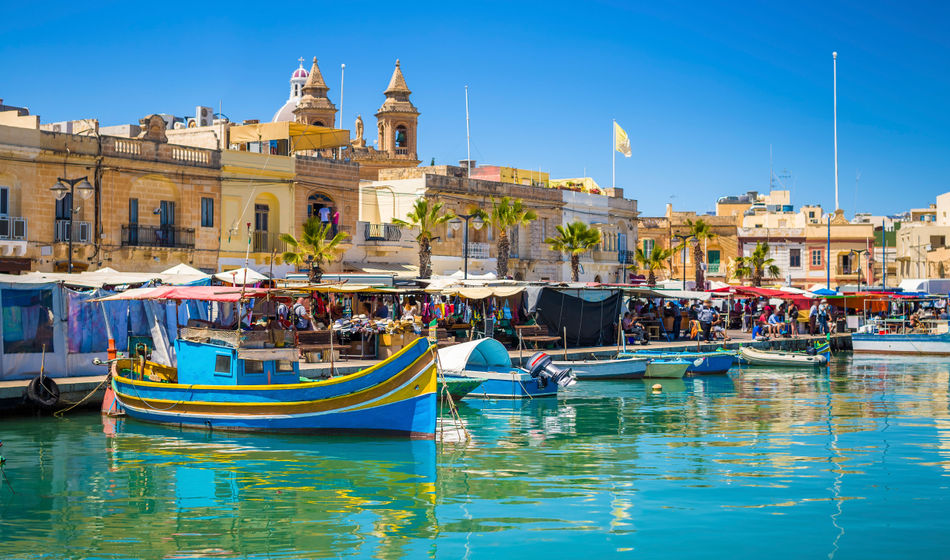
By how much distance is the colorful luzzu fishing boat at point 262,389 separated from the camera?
19.1 m

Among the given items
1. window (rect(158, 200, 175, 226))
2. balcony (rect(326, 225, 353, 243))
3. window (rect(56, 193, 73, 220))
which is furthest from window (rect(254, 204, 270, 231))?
window (rect(56, 193, 73, 220))

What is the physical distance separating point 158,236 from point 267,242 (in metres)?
5.15

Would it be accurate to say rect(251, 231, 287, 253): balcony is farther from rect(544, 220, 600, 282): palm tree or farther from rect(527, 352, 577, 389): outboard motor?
rect(527, 352, 577, 389): outboard motor

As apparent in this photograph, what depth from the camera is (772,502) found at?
1443cm

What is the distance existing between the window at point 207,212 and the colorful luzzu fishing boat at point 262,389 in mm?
17608

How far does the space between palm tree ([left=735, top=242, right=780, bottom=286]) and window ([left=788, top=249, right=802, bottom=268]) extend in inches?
48.5

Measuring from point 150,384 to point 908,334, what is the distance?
115ft

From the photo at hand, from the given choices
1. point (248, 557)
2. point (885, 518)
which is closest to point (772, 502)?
point (885, 518)

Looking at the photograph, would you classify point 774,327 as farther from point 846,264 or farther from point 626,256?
point 846,264

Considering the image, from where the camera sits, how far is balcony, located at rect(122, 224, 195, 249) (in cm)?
3703

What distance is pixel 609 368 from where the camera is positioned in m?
32.2

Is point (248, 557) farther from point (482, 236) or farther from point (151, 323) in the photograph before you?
point (482, 236)

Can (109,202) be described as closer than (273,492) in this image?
No

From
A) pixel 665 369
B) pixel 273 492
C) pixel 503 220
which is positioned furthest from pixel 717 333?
pixel 273 492
